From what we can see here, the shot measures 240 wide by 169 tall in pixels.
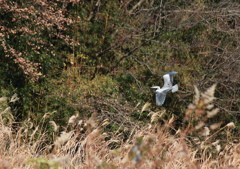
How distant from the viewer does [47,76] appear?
654 centimetres

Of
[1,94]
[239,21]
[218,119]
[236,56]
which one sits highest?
[239,21]

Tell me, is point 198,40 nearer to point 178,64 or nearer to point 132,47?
point 178,64

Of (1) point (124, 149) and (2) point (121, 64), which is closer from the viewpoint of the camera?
(1) point (124, 149)

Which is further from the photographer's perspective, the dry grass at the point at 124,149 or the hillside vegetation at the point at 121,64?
the hillside vegetation at the point at 121,64

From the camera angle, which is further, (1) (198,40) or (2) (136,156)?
(1) (198,40)

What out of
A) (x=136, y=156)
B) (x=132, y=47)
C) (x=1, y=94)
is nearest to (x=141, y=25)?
(x=132, y=47)

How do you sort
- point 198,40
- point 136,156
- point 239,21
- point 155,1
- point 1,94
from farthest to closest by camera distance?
point 155,1 < point 198,40 < point 239,21 < point 1,94 < point 136,156

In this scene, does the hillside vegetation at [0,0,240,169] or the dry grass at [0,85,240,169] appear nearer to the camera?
the dry grass at [0,85,240,169]

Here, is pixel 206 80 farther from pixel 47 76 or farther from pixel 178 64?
pixel 47 76

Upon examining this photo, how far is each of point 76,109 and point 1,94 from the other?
4.13 feet

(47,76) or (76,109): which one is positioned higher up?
(47,76)

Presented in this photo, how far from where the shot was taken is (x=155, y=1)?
25.7ft

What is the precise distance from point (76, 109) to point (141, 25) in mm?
2271

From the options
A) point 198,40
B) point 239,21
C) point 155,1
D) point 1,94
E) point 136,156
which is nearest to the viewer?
point 136,156
